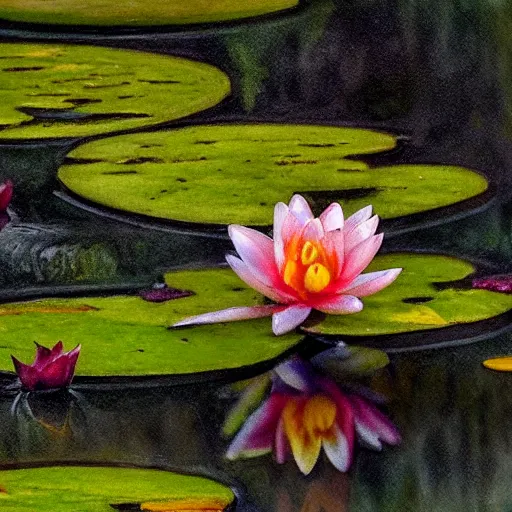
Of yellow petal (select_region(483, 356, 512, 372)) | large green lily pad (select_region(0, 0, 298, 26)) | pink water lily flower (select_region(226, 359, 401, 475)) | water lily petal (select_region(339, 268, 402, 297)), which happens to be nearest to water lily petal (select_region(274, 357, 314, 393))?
pink water lily flower (select_region(226, 359, 401, 475))

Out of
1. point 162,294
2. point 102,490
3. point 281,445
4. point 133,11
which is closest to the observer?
point 102,490

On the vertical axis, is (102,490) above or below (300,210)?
below

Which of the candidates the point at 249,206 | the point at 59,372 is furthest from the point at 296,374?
the point at 249,206

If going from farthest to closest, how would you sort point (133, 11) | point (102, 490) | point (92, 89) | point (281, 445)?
point (133, 11) → point (92, 89) → point (281, 445) → point (102, 490)

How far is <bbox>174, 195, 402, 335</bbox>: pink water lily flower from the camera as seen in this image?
40.6 inches

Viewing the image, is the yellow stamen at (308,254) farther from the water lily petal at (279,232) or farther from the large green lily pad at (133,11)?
the large green lily pad at (133,11)

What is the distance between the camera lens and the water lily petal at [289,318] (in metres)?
1.03

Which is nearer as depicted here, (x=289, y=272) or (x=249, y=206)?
(x=289, y=272)

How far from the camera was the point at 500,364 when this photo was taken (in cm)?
104

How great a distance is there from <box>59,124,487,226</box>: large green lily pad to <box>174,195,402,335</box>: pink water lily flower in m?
0.25

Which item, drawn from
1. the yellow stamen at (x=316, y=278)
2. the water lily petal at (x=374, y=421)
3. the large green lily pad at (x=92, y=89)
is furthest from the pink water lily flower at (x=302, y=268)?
the large green lily pad at (x=92, y=89)

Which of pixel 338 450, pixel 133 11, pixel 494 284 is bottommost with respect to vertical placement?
pixel 338 450

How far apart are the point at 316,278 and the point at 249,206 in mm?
336

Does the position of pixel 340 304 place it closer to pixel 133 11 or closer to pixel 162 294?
pixel 162 294
